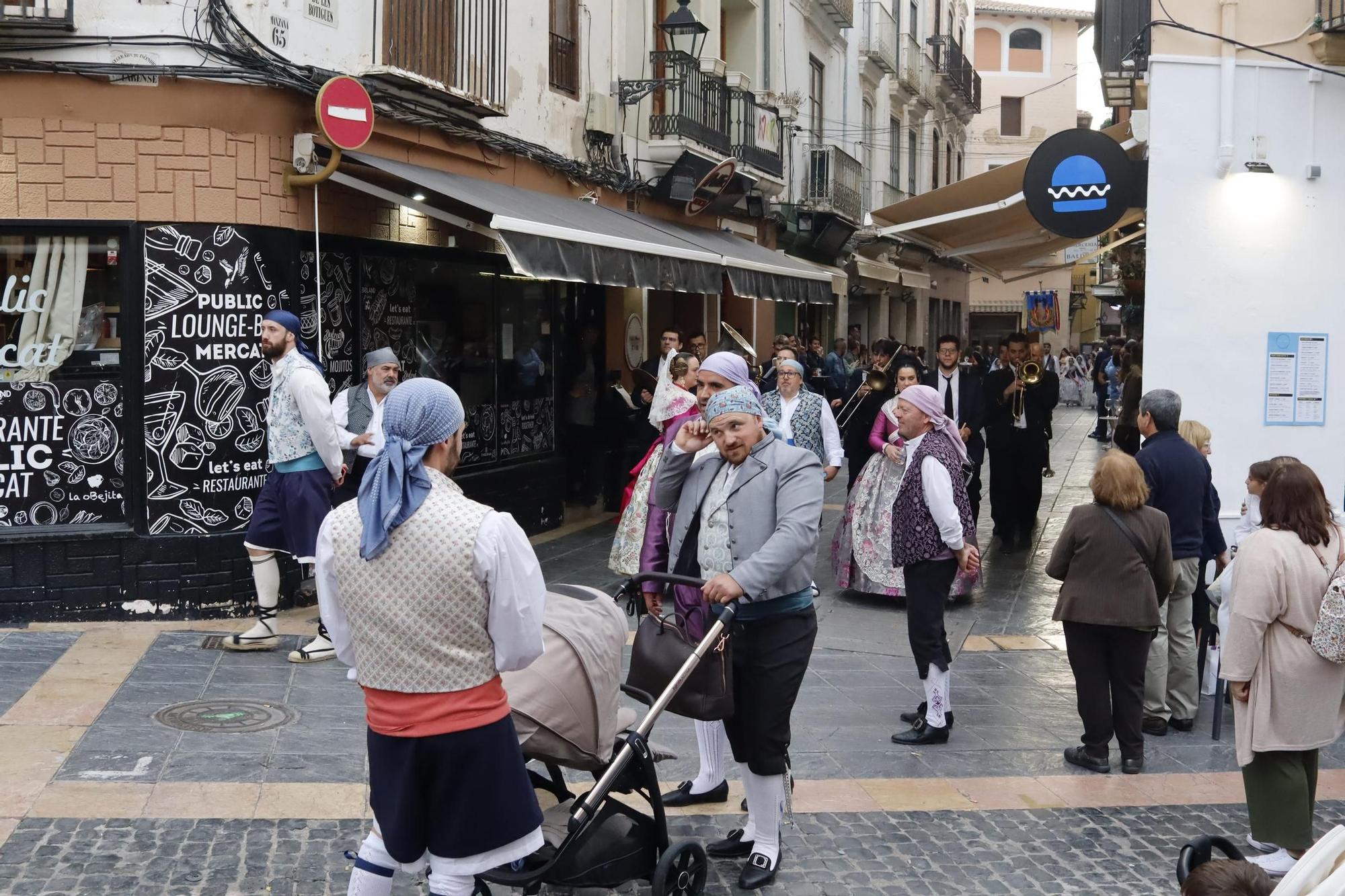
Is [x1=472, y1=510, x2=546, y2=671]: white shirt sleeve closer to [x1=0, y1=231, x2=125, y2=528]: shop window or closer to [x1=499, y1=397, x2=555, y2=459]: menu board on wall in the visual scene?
[x1=0, y1=231, x2=125, y2=528]: shop window

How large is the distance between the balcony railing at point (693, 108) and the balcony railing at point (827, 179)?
20.5ft

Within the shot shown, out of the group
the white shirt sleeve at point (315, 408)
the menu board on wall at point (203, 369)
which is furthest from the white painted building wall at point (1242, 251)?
the menu board on wall at point (203, 369)

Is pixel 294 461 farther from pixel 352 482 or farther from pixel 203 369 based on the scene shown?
pixel 203 369

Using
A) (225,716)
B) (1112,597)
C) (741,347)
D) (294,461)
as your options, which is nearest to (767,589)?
(1112,597)

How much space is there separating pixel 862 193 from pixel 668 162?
12.6 metres

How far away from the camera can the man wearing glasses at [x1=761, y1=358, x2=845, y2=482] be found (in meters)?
10.2

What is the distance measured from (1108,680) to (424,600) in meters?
4.09

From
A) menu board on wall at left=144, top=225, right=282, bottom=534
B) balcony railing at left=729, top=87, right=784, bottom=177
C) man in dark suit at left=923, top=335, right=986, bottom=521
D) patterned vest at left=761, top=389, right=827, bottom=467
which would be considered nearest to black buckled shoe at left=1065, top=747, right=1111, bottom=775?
patterned vest at left=761, top=389, right=827, bottom=467

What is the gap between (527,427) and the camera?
1333 centimetres

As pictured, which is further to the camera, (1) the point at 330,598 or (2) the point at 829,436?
(2) the point at 829,436

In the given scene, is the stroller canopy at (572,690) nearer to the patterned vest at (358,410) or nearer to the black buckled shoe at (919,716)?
the black buckled shoe at (919,716)

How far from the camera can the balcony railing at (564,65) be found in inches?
540

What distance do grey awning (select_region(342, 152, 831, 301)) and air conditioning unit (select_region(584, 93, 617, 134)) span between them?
2.88 ft

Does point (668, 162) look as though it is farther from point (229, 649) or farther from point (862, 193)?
point (862, 193)
